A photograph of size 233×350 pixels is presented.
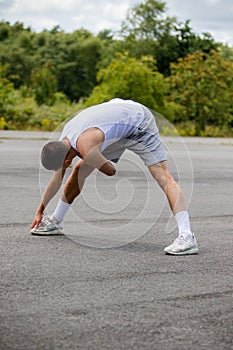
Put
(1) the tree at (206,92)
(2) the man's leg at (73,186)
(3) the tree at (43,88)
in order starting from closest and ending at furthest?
1. (2) the man's leg at (73,186)
2. (1) the tree at (206,92)
3. (3) the tree at (43,88)

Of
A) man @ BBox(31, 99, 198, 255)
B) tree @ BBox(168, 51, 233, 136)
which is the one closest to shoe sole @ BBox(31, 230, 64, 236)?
man @ BBox(31, 99, 198, 255)

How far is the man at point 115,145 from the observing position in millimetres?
6207

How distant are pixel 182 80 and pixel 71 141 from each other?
29900 mm

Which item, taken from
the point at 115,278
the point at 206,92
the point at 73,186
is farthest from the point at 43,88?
the point at 115,278

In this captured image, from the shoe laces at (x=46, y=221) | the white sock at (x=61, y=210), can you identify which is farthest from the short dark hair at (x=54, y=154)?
the shoe laces at (x=46, y=221)

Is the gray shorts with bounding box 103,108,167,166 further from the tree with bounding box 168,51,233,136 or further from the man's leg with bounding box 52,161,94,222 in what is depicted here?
the tree with bounding box 168,51,233,136

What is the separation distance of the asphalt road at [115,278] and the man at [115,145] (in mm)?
320

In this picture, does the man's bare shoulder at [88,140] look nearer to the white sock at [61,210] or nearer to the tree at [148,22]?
the white sock at [61,210]

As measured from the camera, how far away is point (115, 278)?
17.6 feet

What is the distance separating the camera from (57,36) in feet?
251

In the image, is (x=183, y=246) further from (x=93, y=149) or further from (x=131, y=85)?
(x=131, y=85)

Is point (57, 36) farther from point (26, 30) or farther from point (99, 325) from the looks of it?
point (99, 325)

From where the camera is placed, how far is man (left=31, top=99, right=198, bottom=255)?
20.4 feet

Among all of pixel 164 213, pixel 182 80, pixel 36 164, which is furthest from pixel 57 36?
pixel 164 213
